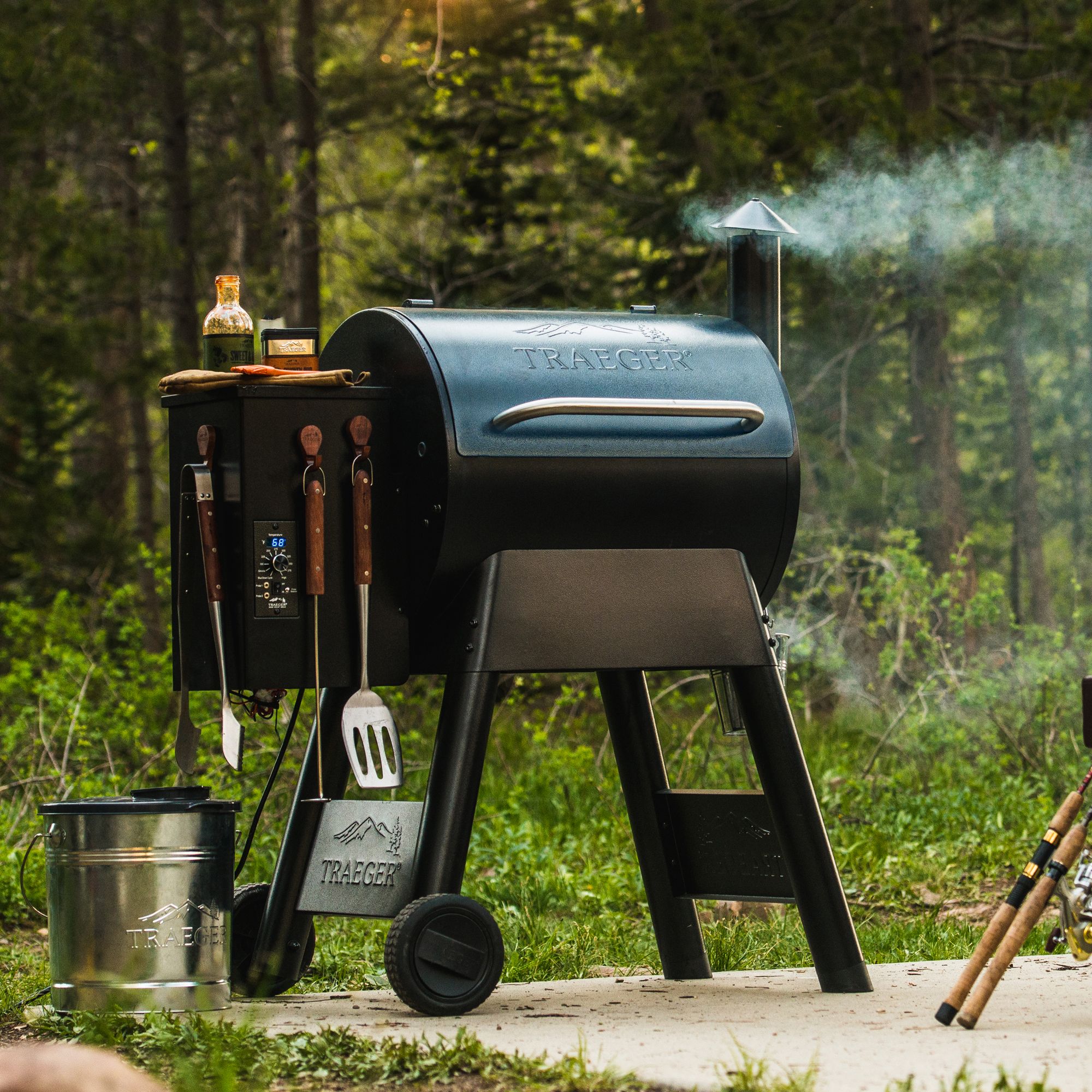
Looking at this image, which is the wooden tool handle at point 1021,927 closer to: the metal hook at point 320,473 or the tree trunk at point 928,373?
the metal hook at point 320,473

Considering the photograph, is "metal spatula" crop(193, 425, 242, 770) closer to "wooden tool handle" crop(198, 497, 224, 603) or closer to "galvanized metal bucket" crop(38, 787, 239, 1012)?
"wooden tool handle" crop(198, 497, 224, 603)

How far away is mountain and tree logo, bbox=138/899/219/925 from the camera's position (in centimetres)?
370

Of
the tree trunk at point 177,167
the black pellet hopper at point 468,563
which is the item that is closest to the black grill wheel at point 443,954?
the black pellet hopper at point 468,563

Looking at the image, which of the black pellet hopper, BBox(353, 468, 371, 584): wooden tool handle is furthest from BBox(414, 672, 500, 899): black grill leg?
BBox(353, 468, 371, 584): wooden tool handle

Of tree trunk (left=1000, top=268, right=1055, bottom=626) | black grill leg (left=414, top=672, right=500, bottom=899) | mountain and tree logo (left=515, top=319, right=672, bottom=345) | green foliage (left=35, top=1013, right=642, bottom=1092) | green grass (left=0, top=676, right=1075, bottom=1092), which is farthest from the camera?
tree trunk (left=1000, top=268, right=1055, bottom=626)

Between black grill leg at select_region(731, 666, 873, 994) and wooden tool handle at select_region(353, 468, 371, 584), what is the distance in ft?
3.22

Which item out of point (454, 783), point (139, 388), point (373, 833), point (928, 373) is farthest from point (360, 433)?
point (139, 388)

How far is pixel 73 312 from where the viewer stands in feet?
41.9

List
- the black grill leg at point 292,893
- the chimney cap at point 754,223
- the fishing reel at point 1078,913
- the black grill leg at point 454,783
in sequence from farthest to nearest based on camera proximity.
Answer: the chimney cap at point 754,223
the black grill leg at point 292,893
the black grill leg at point 454,783
the fishing reel at point 1078,913

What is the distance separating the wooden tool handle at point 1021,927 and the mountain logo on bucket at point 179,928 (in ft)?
5.43

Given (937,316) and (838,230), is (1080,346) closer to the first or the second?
(937,316)

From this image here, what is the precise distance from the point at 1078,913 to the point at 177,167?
10607 millimetres

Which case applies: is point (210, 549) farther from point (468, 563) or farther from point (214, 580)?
point (468, 563)

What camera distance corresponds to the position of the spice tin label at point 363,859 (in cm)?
381
